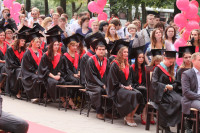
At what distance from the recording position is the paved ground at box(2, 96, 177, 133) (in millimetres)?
8906

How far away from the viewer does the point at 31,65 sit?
40.3 feet

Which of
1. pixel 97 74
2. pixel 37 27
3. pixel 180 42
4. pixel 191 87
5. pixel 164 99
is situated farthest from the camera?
pixel 37 27

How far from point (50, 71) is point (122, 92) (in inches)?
111

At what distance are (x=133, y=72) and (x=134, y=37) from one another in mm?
2122

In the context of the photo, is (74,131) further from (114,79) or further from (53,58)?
(53,58)

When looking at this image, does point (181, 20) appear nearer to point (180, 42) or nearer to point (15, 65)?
point (180, 42)

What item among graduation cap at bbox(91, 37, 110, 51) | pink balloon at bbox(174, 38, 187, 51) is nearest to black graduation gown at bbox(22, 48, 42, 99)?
graduation cap at bbox(91, 37, 110, 51)

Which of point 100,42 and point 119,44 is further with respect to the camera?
point 100,42

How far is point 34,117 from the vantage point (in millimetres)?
9789

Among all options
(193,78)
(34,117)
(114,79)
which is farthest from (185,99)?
(34,117)

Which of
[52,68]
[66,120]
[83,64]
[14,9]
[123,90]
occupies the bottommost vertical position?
[66,120]

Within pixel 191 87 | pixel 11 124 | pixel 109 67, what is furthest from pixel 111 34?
pixel 11 124

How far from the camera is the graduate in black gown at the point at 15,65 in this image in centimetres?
1286

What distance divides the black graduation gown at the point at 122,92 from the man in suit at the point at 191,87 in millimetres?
1637
